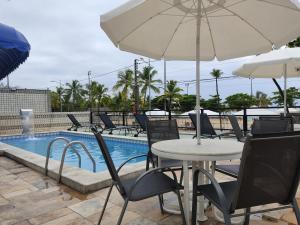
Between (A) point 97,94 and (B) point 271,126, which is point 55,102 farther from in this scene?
(B) point 271,126

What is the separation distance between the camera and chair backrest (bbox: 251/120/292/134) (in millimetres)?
3039

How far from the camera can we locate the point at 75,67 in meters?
44.2

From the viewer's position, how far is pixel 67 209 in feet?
8.82

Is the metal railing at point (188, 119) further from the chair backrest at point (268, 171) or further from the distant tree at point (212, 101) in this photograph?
the distant tree at point (212, 101)

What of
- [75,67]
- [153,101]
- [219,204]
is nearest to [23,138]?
[219,204]

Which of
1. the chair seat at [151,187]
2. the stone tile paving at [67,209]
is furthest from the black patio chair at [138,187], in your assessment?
the stone tile paving at [67,209]

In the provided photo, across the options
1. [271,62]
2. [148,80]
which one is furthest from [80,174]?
[148,80]

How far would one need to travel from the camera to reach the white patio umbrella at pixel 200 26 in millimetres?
2361

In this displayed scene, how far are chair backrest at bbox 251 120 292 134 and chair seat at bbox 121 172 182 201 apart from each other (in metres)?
1.63

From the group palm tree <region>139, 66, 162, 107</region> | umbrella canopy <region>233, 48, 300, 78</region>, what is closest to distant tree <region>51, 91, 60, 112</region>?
palm tree <region>139, 66, 162, 107</region>

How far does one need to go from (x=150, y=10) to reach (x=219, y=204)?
181cm

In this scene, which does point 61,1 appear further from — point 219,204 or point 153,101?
point 153,101

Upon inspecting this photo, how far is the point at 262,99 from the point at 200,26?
156 ft

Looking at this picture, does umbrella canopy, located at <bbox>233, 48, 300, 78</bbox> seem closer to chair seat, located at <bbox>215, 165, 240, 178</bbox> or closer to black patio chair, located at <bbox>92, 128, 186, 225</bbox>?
chair seat, located at <bbox>215, 165, 240, 178</bbox>
